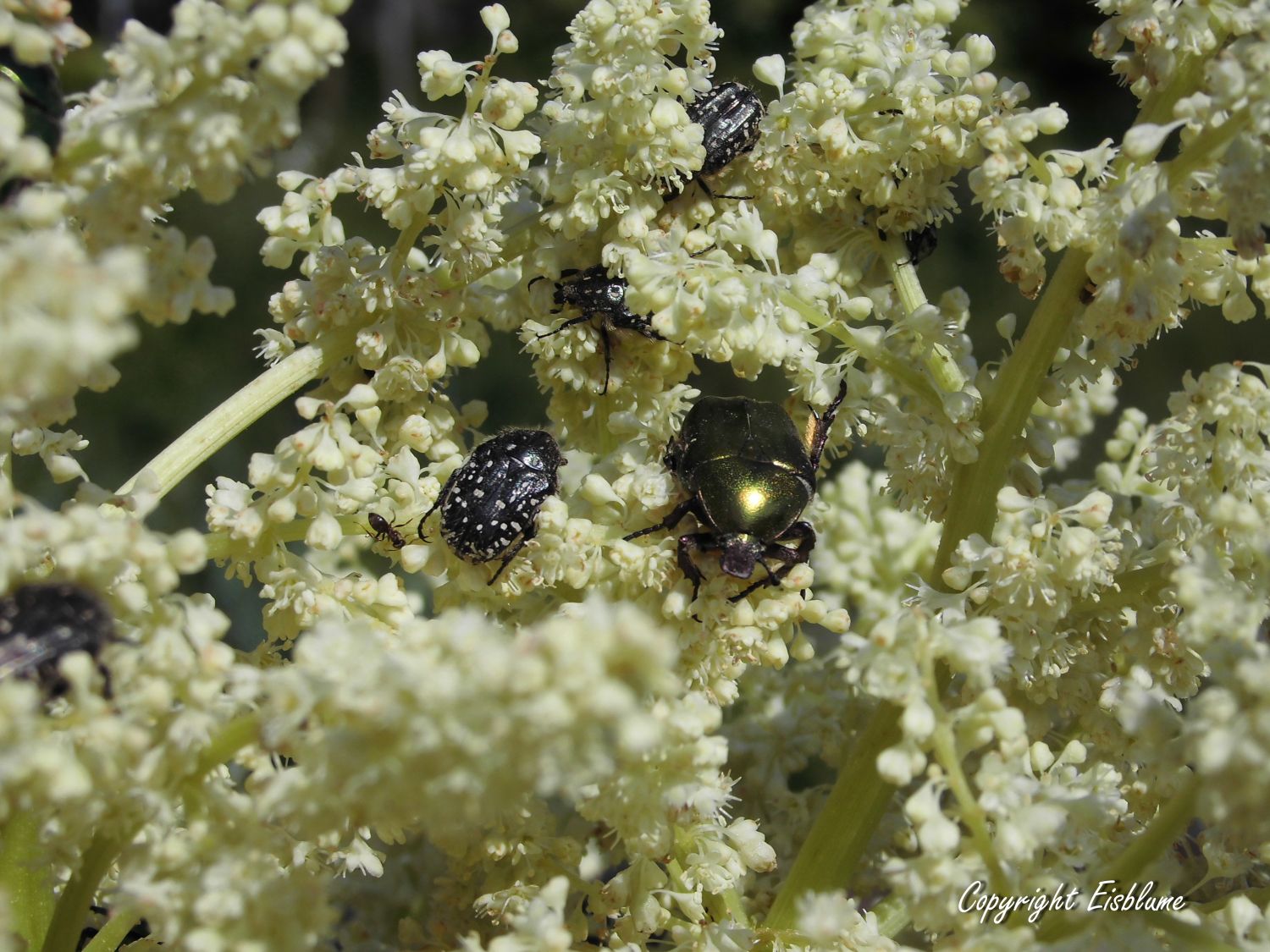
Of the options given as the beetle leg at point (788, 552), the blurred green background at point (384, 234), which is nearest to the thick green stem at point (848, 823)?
the beetle leg at point (788, 552)

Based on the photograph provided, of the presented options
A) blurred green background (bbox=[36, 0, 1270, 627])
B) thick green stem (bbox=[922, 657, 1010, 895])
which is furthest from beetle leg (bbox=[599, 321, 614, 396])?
blurred green background (bbox=[36, 0, 1270, 627])

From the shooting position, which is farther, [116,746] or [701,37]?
[701,37]

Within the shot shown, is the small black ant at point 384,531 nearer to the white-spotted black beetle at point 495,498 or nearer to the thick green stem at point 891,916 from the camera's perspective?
the white-spotted black beetle at point 495,498

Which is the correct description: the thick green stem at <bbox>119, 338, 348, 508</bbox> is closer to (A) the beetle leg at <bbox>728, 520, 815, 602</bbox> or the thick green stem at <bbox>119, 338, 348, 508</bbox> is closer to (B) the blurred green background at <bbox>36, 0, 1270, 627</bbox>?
(A) the beetle leg at <bbox>728, 520, 815, 602</bbox>

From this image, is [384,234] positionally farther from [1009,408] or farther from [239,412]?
[1009,408]

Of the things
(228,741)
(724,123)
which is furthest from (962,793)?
(724,123)

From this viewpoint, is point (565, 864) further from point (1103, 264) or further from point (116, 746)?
point (1103, 264)

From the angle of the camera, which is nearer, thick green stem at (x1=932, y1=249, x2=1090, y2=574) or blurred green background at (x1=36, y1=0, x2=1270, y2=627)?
thick green stem at (x1=932, y1=249, x2=1090, y2=574)

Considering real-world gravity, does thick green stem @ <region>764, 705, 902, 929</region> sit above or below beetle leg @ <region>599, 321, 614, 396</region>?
below

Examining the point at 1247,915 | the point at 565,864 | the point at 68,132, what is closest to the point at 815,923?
the point at 1247,915
